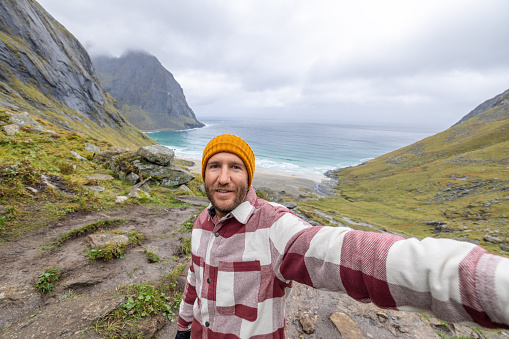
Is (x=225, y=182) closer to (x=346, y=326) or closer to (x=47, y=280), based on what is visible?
(x=346, y=326)

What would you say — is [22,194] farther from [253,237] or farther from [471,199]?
[471,199]

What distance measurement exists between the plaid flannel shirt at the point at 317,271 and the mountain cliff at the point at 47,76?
6502 centimetres

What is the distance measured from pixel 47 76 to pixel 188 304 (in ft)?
337

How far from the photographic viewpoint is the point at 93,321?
3.37 meters

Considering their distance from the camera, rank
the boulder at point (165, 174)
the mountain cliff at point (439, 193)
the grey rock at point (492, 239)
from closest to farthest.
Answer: the boulder at point (165, 174) → the grey rock at point (492, 239) → the mountain cliff at point (439, 193)

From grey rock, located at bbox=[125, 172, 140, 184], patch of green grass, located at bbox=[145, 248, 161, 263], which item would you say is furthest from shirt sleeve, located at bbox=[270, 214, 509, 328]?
grey rock, located at bbox=[125, 172, 140, 184]

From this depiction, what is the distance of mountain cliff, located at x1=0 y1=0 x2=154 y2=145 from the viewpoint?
5575 centimetres

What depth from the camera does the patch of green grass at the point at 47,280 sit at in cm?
397

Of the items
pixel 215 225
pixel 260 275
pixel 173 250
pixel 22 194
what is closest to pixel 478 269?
pixel 260 275

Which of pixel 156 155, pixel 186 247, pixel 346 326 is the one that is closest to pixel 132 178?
pixel 156 155

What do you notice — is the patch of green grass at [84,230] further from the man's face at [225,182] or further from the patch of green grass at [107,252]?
the man's face at [225,182]

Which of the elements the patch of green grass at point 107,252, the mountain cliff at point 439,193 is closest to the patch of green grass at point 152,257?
the patch of green grass at point 107,252

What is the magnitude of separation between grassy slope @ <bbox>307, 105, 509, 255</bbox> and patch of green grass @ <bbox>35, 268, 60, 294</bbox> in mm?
30379

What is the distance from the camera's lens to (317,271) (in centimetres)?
175
